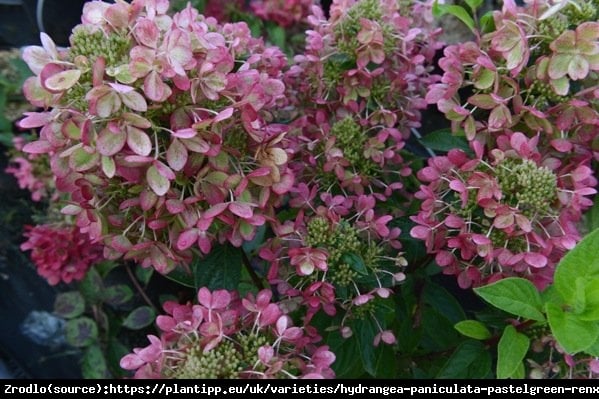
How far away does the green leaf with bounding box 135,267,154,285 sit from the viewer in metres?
1.45

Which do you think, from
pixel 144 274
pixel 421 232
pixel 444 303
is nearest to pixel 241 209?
pixel 421 232

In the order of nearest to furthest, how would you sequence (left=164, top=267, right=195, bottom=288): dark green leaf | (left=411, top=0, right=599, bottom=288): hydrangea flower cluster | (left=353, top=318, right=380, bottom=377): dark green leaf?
(left=411, top=0, right=599, bottom=288): hydrangea flower cluster < (left=353, top=318, right=380, bottom=377): dark green leaf < (left=164, top=267, right=195, bottom=288): dark green leaf

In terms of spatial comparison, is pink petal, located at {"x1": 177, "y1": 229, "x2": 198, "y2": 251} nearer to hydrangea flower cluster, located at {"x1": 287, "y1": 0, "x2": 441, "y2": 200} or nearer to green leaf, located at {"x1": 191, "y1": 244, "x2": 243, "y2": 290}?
green leaf, located at {"x1": 191, "y1": 244, "x2": 243, "y2": 290}

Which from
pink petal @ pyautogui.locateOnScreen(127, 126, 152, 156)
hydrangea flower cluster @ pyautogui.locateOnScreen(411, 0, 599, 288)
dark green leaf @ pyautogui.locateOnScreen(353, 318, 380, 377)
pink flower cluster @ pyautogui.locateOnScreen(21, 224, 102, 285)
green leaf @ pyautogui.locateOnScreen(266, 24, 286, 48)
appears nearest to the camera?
pink petal @ pyautogui.locateOnScreen(127, 126, 152, 156)

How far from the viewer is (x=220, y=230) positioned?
30.8 inches

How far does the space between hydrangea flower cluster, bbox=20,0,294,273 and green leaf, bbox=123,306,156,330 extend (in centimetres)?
71

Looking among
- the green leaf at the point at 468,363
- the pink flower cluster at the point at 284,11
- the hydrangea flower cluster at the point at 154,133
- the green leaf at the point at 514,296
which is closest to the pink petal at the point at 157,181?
the hydrangea flower cluster at the point at 154,133

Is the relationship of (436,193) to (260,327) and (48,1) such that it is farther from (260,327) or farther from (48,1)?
(48,1)

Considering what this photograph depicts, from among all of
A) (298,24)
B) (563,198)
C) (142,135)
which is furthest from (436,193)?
(298,24)

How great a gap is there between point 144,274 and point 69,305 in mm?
210

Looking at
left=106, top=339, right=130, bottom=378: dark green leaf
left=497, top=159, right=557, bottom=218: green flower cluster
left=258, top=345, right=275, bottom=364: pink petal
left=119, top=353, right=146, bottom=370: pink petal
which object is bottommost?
left=106, top=339, right=130, bottom=378: dark green leaf

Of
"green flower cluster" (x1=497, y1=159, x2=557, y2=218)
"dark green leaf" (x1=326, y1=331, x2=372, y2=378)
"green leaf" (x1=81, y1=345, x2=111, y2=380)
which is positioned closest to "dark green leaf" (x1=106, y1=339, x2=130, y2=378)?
"green leaf" (x1=81, y1=345, x2=111, y2=380)

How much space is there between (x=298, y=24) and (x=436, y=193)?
134 centimetres

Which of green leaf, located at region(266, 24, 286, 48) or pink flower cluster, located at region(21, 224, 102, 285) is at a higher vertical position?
green leaf, located at region(266, 24, 286, 48)
